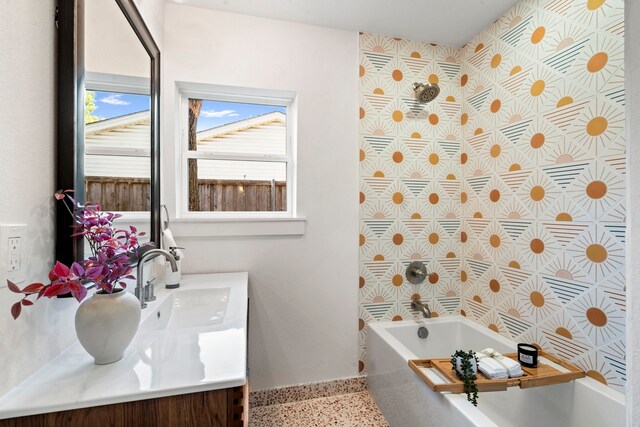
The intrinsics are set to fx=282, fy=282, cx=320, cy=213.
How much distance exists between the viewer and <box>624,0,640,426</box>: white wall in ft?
1.85

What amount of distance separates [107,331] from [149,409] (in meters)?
0.23

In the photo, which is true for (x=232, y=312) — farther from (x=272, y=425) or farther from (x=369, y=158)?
(x=369, y=158)

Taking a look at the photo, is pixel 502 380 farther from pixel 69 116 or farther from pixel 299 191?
pixel 69 116

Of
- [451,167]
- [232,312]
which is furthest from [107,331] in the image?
[451,167]

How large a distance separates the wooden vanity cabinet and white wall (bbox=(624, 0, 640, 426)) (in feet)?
2.79

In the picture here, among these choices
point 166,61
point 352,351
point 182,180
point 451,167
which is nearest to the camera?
point 166,61

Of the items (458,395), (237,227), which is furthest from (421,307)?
(237,227)

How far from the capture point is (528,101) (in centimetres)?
163

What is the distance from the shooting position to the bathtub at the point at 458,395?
1.19 meters

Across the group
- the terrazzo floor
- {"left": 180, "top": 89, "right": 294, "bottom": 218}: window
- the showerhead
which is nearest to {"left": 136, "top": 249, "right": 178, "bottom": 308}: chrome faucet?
{"left": 180, "top": 89, "right": 294, "bottom": 218}: window

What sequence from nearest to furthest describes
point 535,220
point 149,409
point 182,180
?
point 149,409, point 535,220, point 182,180

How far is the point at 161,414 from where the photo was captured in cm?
65

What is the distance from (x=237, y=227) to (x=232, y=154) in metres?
0.50

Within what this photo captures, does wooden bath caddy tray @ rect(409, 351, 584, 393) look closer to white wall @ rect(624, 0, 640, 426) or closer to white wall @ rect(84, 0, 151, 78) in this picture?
white wall @ rect(624, 0, 640, 426)
